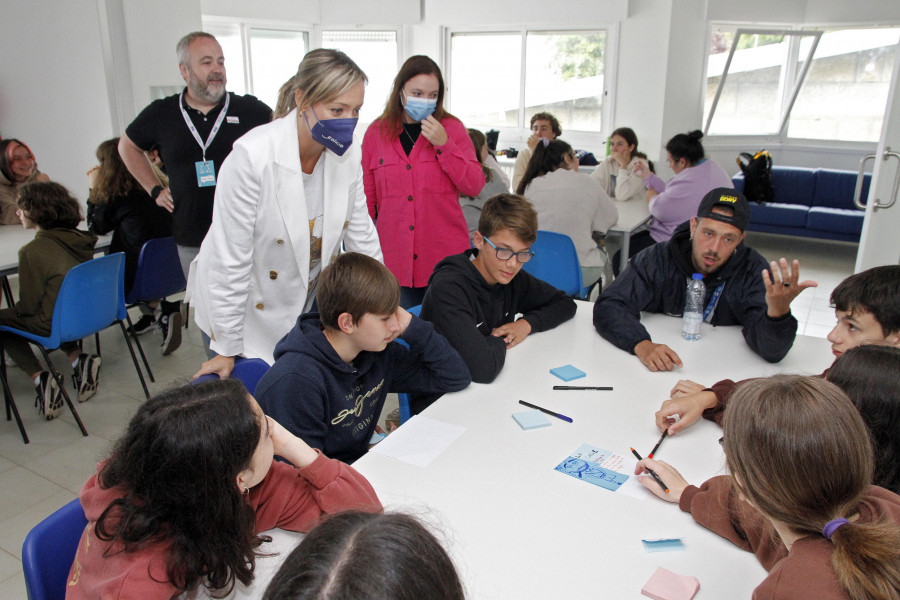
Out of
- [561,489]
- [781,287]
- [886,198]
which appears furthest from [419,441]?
[886,198]

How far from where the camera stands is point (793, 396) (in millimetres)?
1115

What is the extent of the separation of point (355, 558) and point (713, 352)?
1.93 metres

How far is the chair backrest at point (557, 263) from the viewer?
3.46 meters

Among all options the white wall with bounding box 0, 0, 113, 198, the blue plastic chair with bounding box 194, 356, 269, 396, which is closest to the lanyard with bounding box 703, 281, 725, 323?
the blue plastic chair with bounding box 194, 356, 269, 396

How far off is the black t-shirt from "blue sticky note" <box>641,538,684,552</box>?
2.49 m

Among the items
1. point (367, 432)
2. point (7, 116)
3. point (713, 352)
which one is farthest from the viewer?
point (7, 116)

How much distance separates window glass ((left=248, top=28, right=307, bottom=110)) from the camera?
780 cm

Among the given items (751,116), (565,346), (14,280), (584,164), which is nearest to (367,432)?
(565,346)

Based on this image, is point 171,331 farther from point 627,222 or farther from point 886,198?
point 886,198

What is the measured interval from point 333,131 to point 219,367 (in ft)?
2.67

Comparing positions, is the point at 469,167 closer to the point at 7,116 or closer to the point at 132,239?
the point at 132,239

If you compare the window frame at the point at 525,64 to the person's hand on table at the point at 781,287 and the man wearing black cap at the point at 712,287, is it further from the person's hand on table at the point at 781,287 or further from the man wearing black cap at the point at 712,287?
the person's hand on table at the point at 781,287

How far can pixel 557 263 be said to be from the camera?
3500 millimetres

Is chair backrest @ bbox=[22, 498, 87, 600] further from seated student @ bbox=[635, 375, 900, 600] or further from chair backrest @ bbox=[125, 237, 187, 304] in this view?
chair backrest @ bbox=[125, 237, 187, 304]
